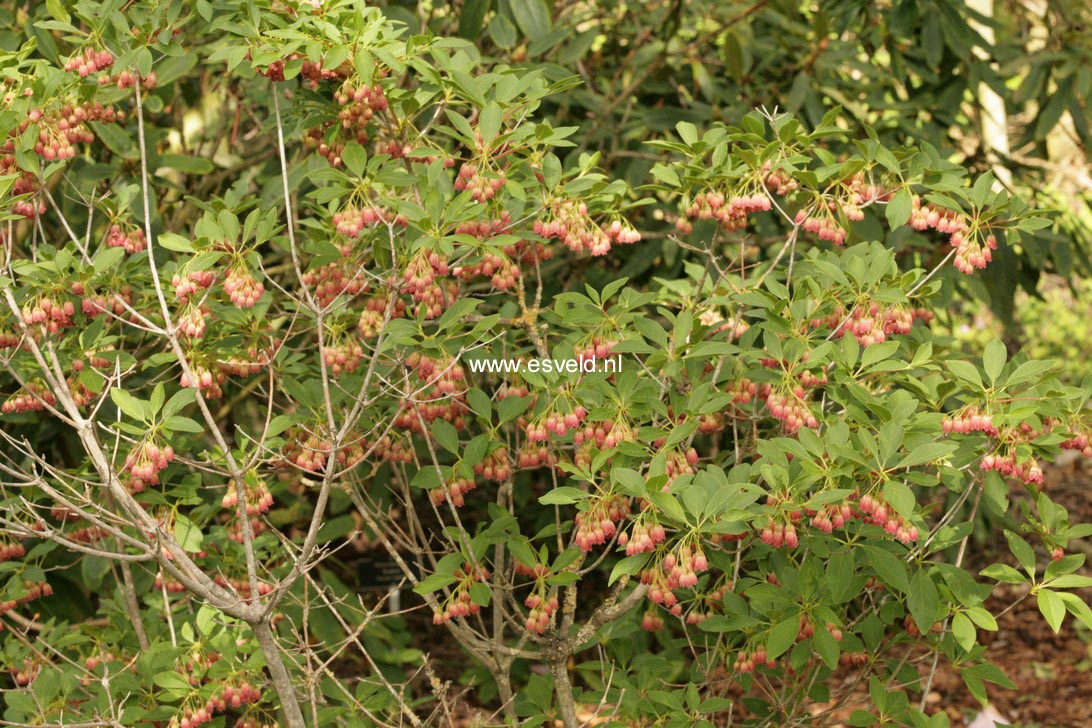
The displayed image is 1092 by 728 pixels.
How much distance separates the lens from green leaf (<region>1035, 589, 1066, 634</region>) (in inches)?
76.2

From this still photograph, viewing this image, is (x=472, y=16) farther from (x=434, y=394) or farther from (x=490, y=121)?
(x=434, y=394)

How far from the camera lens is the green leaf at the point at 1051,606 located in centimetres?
193

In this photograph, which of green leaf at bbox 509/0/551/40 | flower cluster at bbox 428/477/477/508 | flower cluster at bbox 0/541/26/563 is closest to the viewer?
flower cluster at bbox 428/477/477/508

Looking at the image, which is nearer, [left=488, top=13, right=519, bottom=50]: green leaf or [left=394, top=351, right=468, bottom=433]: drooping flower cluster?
[left=394, top=351, right=468, bottom=433]: drooping flower cluster

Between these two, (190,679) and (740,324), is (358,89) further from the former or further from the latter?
(190,679)

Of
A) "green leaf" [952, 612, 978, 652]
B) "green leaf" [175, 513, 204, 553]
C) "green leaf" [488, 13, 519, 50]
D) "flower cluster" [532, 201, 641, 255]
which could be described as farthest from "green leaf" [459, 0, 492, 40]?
"green leaf" [952, 612, 978, 652]

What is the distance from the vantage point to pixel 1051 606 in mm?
1961

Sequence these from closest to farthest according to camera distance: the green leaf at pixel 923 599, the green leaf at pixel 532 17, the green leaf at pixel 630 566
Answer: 1. the green leaf at pixel 630 566
2. the green leaf at pixel 923 599
3. the green leaf at pixel 532 17

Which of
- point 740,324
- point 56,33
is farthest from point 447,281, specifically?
point 56,33

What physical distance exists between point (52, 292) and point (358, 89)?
2.22 ft

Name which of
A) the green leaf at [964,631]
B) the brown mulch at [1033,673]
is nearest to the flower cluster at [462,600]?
the green leaf at [964,631]

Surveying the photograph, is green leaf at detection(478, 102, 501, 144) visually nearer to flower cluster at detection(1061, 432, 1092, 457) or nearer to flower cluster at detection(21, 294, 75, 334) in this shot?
flower cluster at detection(21, 294, 75, 334)

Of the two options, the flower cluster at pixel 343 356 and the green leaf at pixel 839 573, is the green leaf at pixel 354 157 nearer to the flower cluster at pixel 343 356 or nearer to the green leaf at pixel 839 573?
the flower cluster at pixel 343 356

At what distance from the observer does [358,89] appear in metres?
1.97
